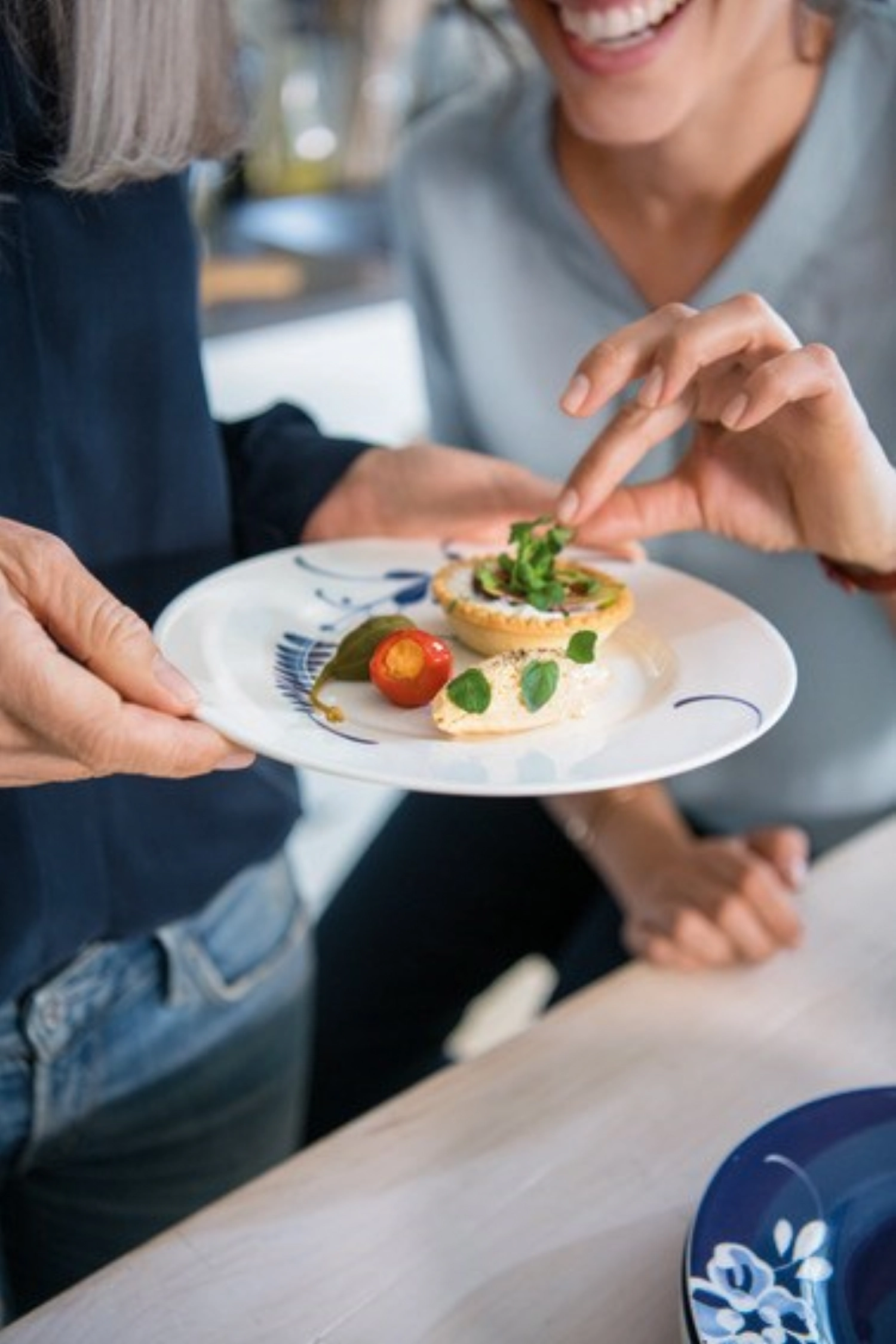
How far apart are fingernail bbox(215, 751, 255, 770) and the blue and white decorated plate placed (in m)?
0.34

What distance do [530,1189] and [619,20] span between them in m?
1.01

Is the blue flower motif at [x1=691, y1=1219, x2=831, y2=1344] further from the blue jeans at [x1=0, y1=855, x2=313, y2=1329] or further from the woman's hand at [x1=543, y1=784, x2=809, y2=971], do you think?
the blue jeans at [x1=0, y1=855, x2=313, y2=1329]

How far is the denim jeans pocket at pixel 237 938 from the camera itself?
1.13m

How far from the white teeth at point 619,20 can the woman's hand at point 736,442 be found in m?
0.41

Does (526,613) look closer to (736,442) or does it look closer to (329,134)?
(736,442)

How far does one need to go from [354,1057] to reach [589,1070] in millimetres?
836

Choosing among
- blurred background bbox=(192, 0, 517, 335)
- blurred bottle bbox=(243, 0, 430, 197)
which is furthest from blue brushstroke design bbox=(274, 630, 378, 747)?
blurred bottle bbox=(243, 0, 430, 197)

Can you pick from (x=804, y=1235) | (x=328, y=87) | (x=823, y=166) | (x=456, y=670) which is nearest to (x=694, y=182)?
(x=823, y=166)

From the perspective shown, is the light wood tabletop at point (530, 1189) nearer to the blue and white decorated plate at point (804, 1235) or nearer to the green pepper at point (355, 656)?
the blue and white decorated plate at point (804, 1235)

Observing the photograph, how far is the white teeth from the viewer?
1.29 metres

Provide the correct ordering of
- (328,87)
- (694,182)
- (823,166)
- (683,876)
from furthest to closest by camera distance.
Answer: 1. (328,87)
2. (694,182)
3. (823,166)
4. (683,876)

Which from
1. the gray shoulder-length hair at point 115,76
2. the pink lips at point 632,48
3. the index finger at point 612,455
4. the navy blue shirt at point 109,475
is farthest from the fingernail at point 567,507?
the pink lips at point 632,48

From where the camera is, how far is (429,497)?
1.20 m

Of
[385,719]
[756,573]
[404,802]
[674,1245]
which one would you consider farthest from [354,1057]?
[674,1245]
